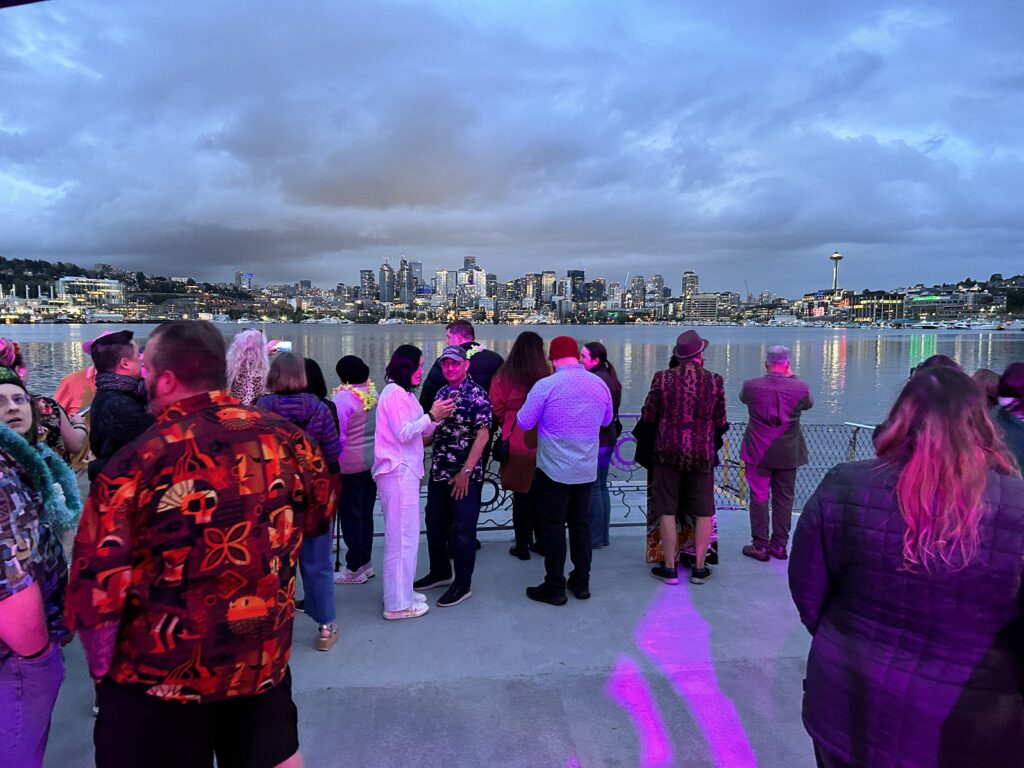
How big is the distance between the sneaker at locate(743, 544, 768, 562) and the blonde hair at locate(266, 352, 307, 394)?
3862mm

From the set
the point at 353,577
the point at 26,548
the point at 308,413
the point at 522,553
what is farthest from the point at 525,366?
the point at 26,548

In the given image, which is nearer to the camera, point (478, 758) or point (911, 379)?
point (911, 379)

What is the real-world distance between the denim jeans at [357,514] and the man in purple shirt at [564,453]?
127cm

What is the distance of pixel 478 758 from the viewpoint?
261 cm

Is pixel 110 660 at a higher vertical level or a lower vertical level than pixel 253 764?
higher

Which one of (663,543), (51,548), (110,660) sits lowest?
(663,543)

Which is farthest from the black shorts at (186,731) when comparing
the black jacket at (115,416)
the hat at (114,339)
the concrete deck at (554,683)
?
the hat at (114,339)

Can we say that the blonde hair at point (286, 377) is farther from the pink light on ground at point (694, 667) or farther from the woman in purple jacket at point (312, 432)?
the pink light on ground at point (694, 667)

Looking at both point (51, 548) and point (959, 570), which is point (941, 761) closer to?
point (959, 570)

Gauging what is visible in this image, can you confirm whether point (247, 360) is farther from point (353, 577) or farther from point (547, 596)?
point (547, 596)

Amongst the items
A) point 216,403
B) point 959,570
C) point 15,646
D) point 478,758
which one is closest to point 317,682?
point 478,758

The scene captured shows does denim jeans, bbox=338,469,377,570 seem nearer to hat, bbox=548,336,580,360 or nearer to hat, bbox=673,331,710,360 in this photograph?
hat, bbox=548,336,580,360

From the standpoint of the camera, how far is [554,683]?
317 cm

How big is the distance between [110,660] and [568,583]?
10.6ft
